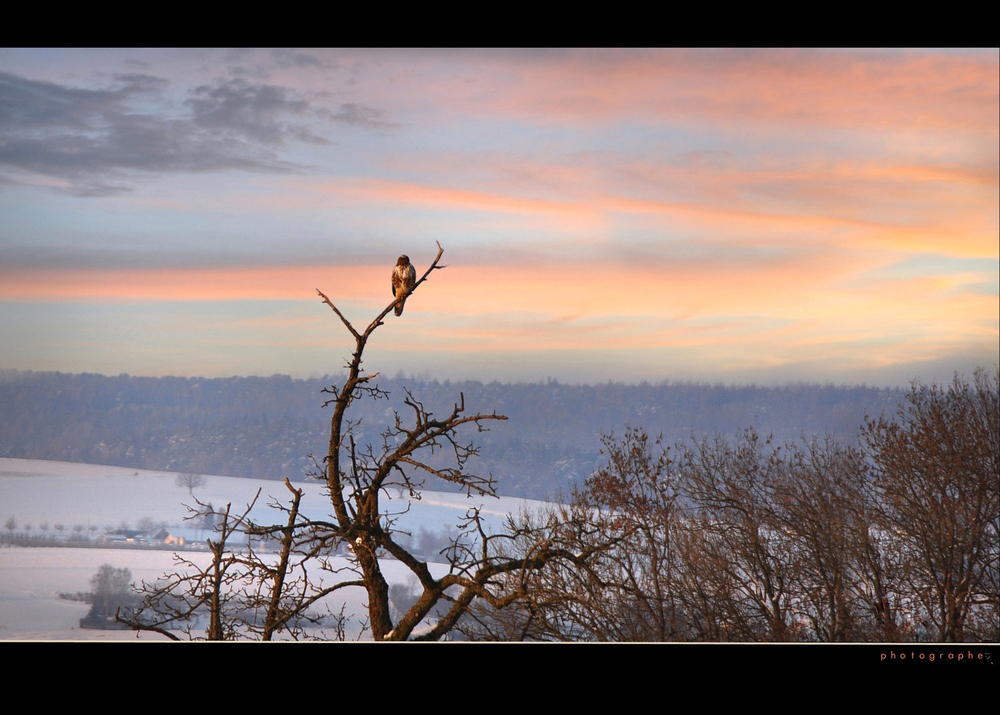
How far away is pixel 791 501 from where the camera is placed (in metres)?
12.9

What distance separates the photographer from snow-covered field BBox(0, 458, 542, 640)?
462 inches

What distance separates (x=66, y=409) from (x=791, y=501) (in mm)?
11926

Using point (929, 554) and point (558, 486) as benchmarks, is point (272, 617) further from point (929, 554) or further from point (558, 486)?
point (929, 554)

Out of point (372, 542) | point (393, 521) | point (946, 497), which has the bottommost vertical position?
point (372, 542)

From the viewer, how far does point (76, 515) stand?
1416 cm

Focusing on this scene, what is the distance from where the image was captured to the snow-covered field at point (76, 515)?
11742mm

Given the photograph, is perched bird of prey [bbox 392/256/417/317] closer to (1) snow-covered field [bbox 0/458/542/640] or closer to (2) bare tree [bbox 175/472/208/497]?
(1) snow-covered field [bbox 0/458/542/640]

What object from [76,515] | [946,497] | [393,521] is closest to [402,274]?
[393,521]

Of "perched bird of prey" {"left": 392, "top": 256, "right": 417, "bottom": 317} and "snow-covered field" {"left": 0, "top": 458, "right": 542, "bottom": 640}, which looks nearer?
"perched bird of prey" {"left": 392, "top": 256, "right": 417, "bottom": 317}

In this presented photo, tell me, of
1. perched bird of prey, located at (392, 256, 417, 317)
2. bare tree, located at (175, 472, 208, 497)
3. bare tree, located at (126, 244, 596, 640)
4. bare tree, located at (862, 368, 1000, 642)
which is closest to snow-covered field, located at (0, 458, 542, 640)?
bare tree, located at (175, 472, 208, 497)

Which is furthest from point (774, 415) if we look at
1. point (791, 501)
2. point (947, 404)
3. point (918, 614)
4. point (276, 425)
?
point (276, 425)

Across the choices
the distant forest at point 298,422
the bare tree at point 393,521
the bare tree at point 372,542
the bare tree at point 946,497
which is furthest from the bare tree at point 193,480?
the bare tree at point 946,497

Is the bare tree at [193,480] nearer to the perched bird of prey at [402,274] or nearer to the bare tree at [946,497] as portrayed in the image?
the perched bird of prey at [402,274]

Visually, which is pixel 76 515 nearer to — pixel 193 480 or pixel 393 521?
pixel 193 480
